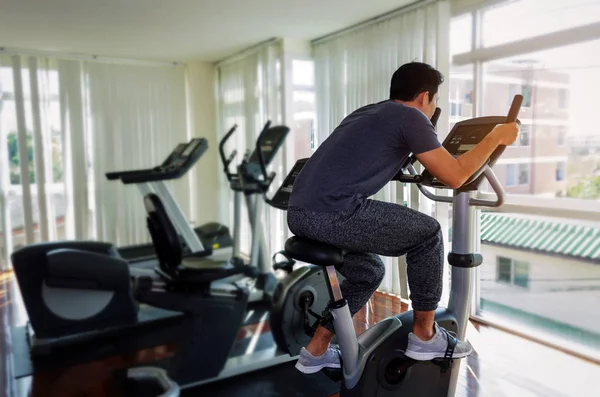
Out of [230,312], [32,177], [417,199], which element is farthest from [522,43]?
[32,177]

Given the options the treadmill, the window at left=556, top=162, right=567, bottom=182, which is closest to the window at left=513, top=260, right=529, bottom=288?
the window at left=556, top=162, right=567, bottom=182

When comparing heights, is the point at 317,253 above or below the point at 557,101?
below

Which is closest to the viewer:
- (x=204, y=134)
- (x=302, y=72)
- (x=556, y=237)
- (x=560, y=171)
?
(x=560, y=171)

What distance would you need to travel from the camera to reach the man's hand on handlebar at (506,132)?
1.62m

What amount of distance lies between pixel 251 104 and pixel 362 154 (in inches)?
158

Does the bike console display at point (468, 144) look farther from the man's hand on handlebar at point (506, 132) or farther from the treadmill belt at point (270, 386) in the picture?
the treadmill belt at point (270, 386)

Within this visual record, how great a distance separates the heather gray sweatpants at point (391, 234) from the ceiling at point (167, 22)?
229 cm

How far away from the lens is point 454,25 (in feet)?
11.9

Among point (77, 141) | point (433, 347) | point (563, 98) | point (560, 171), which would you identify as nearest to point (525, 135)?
point (563, 98)

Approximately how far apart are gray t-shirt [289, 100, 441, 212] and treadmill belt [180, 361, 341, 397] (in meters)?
1.26

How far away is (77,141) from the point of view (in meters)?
5.51

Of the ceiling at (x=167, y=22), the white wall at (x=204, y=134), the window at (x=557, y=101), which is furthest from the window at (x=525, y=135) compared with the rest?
the white wall at (x=204, y=134)

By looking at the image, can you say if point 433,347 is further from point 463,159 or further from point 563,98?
point 563,98

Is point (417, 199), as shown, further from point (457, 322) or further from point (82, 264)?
point (82, 264)
